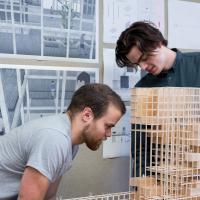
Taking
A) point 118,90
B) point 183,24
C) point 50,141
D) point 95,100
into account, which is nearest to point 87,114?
point 95,100

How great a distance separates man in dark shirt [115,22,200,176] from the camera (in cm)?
137

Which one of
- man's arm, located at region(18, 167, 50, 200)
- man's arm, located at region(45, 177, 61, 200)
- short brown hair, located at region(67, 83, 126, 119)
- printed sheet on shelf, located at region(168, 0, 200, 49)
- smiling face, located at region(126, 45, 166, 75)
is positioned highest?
printed sheet on shelf, located at region(168, 0, 200, 49)

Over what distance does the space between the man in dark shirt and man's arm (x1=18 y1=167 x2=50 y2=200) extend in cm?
42

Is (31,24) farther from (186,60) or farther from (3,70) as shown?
(186,60)

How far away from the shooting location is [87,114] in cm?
120

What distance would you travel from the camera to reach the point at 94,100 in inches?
47.3

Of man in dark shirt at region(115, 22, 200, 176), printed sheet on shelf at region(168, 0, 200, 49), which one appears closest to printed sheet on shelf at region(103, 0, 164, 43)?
printed sheet on shelf at region(168, 0, 200, 49)

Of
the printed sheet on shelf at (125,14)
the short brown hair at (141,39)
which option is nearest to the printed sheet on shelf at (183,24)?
the printed sheet on shelf at (125,14)

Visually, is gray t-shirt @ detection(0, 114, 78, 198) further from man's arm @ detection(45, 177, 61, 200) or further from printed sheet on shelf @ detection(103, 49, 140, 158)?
printed sheet on shelf @ detection(103, 49, 140, 158)

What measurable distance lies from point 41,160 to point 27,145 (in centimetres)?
9

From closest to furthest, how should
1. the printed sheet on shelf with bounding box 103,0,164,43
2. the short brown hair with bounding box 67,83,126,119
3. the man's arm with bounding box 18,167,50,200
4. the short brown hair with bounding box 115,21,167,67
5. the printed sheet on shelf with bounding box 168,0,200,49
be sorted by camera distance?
the man's arm with bounding box 18,167,50,200
the short brown hair with bounding box 67,83,126,119
the short brown hair with bounding box 115,21,167,67
the printed sheet on shelf with bounding box 103,0,164,43
the printed sheet on shelf with bounding box 168,0,200,49

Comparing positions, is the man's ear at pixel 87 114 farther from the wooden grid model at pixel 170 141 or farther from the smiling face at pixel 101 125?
the wooden grid model at pixel 170 141

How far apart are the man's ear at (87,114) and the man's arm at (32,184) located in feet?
0.78

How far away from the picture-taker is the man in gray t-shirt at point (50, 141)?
107 centimetres
